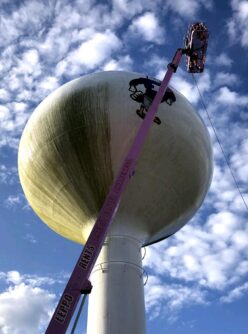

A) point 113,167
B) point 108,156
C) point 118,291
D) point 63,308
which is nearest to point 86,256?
point 63,308

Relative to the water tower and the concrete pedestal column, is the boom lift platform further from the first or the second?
the concrete pedestal column

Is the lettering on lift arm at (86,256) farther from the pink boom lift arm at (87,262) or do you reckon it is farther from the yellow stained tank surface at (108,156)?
the yellow stained tank surface at (108,156)

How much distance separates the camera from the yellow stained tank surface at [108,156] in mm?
11039

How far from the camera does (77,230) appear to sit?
12.2m

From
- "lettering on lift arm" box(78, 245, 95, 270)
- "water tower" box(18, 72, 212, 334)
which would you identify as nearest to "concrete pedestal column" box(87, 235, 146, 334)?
"water tower" box(18, 72, 212, 334)

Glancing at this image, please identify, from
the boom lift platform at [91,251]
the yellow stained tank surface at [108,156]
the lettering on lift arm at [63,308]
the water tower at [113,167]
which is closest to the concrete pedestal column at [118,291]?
the water tower at [113,167]

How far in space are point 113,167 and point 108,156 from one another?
301 millimetres

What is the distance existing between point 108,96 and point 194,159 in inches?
110

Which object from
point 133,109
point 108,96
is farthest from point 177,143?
point 108,96

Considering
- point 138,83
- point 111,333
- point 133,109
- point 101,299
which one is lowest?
point 111,333

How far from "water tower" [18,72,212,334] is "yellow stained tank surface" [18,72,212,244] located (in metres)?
0.02

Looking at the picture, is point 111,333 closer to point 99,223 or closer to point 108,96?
point 99,223

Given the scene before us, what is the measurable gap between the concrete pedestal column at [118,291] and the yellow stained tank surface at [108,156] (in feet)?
1.75

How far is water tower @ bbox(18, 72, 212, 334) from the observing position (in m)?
10.8
